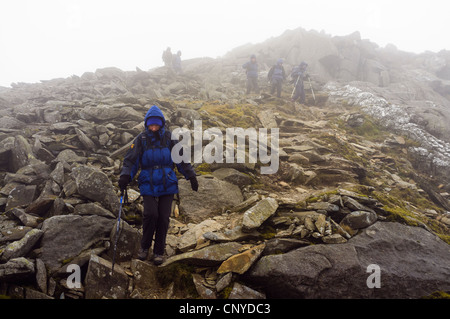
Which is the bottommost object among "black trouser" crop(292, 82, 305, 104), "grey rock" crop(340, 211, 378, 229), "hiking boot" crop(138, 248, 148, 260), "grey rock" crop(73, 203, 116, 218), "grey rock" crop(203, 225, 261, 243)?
"hiking boot" crop(138, 248, 148, 260)

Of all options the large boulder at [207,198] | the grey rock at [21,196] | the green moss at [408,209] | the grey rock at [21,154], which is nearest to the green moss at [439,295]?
the green moss at [408,209]

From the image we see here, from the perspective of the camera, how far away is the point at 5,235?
571 centimetres

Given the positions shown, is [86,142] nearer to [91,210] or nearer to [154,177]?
[91,210]

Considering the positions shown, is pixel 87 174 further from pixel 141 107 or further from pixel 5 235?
pixel 141 107

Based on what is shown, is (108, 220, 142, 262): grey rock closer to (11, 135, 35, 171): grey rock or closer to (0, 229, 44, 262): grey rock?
(0, 229, 44, 262): grey rock

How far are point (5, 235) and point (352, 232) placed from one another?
9257 millimetres

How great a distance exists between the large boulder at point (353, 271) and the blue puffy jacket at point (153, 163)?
3064 mm

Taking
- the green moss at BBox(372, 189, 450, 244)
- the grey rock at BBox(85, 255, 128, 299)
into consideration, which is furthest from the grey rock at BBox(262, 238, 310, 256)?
the grey rock at BBox(85, 255, 128, 299)

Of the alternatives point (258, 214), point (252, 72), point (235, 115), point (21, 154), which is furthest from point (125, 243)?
point (252, 72)

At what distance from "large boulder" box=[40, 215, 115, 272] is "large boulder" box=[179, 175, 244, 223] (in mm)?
2670

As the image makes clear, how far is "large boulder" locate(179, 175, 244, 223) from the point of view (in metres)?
8.13

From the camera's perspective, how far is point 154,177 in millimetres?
5754

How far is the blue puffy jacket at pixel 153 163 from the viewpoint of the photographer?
18.9 ft

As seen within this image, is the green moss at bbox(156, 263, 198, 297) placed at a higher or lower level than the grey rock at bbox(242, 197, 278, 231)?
lower
